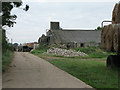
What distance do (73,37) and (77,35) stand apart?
1.81 m

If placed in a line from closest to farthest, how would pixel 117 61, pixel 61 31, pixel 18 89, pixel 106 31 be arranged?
pixel 18 89, pixel 106 31, pixel 117 61, pixel 61 31

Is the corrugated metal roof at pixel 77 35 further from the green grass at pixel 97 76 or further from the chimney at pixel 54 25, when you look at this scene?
the green grass at pixel 97 76

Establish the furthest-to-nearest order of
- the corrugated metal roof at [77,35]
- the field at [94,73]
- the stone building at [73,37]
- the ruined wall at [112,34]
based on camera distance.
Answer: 1. the corrugated metal roof at [77,35]
2. the stone building at [73,37]
3. the ruined wall at [112,34]
4. the field at [94,73]

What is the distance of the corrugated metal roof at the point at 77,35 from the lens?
45.8 m

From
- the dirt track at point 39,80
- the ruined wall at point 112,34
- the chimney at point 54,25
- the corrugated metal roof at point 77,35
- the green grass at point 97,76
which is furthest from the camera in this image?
the chimney at point 54,25

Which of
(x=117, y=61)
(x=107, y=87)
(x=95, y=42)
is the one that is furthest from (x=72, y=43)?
(x=107, y=87)

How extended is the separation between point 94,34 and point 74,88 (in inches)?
1740

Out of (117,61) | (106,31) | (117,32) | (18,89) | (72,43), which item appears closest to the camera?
(18,89)

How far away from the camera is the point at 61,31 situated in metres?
48.9

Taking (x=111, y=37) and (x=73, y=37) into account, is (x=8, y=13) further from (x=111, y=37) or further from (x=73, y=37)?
(x=73, y=37)

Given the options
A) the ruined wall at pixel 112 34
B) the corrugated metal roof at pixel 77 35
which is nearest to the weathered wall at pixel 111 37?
the ruined wall at pixel 112 34

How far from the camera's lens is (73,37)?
46969 millimetres

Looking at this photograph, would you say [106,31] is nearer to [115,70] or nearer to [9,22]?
[115,70]

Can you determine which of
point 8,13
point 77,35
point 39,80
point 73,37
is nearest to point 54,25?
point 77,35
